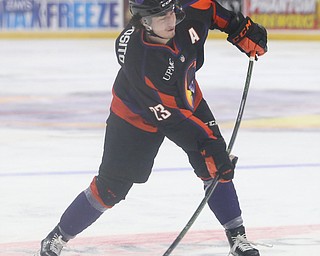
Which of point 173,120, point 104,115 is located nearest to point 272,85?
point 104,115

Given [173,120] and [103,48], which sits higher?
[173,120]

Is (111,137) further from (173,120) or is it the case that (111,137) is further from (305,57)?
(305,57)

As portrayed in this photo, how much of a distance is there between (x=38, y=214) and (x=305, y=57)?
33.8 feet

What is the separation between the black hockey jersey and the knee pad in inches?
8.8

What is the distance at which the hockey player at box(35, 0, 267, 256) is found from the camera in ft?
11.8

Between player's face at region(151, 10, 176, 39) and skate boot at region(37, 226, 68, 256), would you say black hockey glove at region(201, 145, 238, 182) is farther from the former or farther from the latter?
skate boot at region(37, 226, 68, 256)

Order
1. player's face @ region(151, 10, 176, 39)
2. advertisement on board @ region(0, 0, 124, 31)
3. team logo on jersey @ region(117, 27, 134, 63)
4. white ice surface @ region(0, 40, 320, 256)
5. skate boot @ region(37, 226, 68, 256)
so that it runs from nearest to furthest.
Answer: player's face @ region(151, 10, 176, 39) → team logo on jersey @ region(117, 27, 134, 63) → skate boot @ region(37, 226, 68, 256) → white ice surface @ region(0, 40, 320, 256) → advertisement on board @ region(0, 0, 124, 31)

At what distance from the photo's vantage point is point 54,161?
251 inches

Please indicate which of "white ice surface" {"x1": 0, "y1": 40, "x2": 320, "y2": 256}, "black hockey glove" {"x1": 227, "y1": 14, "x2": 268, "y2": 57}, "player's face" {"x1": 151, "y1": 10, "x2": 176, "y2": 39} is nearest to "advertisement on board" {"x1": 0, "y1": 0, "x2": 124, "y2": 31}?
"white ice surface" {"x1": 0, "y1": 40, "x2": 320, "y2": 256}

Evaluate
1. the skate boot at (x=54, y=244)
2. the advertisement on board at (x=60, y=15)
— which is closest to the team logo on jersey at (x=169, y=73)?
the skate boot at (x=54, y=244)

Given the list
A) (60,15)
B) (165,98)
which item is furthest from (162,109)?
(60,15)

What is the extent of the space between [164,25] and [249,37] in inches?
21.6

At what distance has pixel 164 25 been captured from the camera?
11.7 ft

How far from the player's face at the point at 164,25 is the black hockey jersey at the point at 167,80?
5 cm
